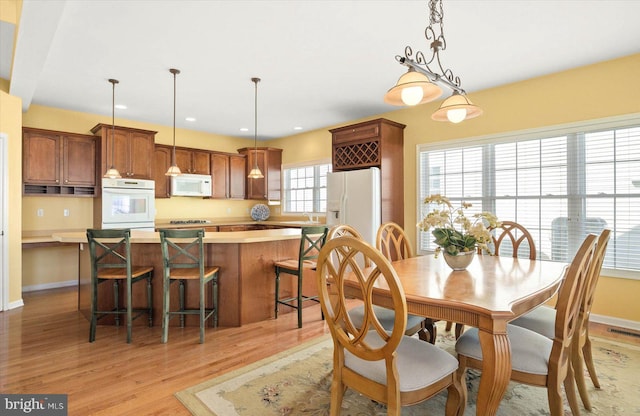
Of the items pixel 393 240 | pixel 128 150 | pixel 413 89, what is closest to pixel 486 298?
pixel 413 89

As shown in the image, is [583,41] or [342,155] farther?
[342,155]

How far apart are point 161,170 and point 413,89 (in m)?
5.01

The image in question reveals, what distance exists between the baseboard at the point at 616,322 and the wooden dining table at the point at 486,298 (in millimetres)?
1813

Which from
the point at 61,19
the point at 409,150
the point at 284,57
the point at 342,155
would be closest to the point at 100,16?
the point at 61,19

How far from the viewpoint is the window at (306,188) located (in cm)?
636

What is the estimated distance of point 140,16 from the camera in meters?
2.59

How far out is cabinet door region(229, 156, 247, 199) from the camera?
669cm

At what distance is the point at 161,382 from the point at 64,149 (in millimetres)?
4020

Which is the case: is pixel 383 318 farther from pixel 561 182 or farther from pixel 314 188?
pixel 314 188

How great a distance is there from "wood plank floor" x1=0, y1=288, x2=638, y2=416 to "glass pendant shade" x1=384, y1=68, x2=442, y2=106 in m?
2.11

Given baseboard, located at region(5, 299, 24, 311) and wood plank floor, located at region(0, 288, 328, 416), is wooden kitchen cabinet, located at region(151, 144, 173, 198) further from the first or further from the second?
wood plank floor, located at region(0, 288, 328, 416)

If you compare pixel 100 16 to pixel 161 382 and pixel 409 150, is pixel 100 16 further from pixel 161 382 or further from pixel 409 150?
pixel 409 150

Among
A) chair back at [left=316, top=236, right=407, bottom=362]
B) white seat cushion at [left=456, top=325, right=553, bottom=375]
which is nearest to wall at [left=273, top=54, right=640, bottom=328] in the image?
white seat cushion at [left=456, top=325, right=553, bottom=375]

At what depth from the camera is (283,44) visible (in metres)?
3.04
